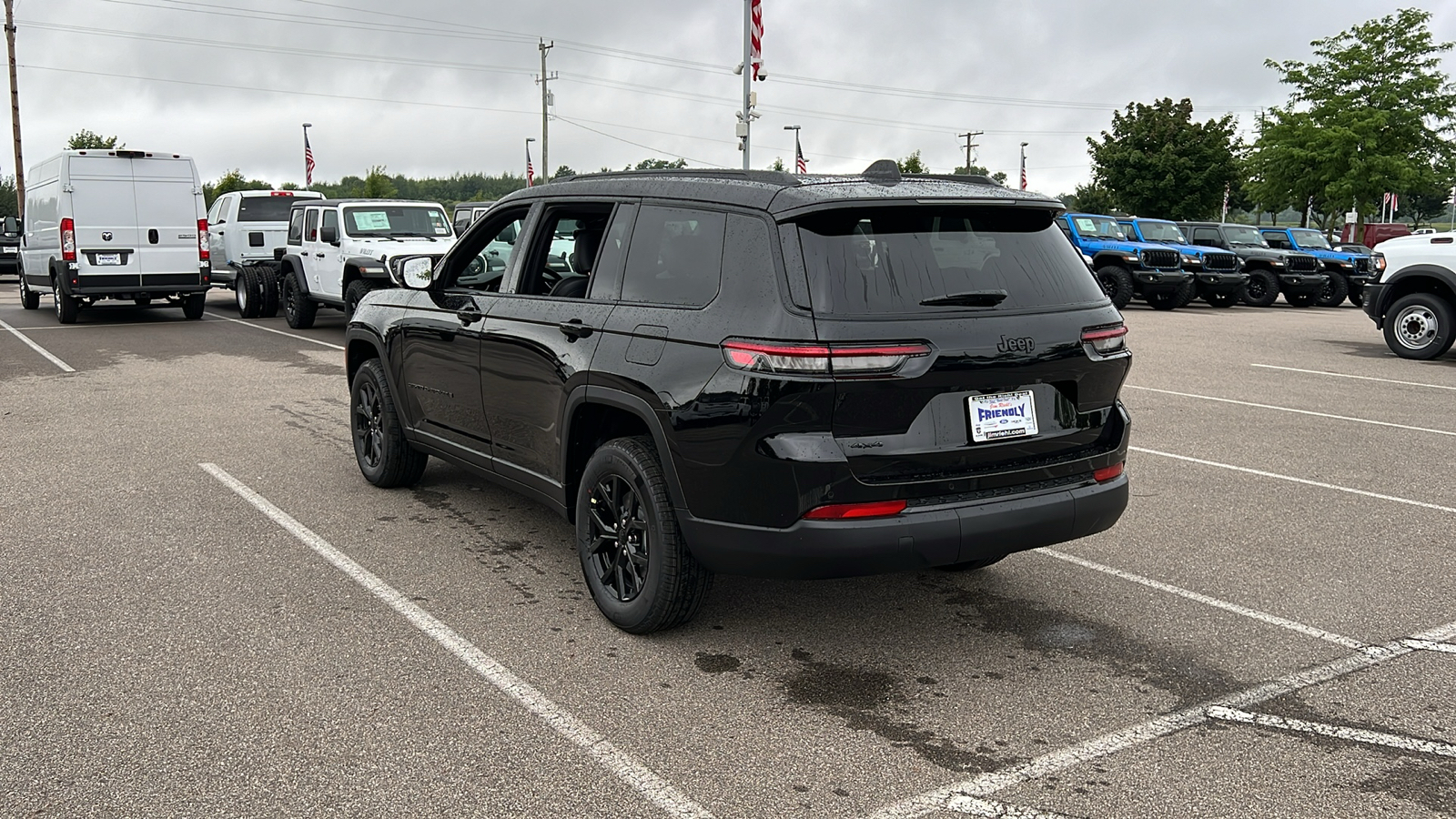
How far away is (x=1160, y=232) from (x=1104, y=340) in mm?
22432

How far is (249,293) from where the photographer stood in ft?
64.6

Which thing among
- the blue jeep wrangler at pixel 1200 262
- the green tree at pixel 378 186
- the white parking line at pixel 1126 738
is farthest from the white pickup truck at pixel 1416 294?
the green tree at pixel 378 186

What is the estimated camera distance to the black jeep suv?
3.86 metres

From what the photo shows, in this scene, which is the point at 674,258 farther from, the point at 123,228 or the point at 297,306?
the point at 123,228

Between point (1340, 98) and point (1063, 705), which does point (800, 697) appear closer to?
point (1063, 705)

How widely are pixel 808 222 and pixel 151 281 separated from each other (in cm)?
1659

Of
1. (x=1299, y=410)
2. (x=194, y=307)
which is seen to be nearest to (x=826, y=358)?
(x=1299, y=410)

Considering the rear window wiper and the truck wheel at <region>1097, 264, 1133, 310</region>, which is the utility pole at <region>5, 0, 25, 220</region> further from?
the rear window wiper

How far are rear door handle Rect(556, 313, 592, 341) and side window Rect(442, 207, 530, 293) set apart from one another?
0.77 m

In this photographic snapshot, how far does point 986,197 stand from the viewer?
4273 millimetres

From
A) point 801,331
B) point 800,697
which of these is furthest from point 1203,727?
point 801,331

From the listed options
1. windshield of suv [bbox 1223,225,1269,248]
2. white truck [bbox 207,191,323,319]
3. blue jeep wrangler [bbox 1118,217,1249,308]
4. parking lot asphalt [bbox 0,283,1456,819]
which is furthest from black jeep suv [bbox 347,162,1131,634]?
windshield of suv [bbox 1223,225,1269,248]

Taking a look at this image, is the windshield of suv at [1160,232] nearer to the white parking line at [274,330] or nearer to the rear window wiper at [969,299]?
the white parking line at [274,330]

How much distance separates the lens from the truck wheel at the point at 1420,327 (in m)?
14.3
